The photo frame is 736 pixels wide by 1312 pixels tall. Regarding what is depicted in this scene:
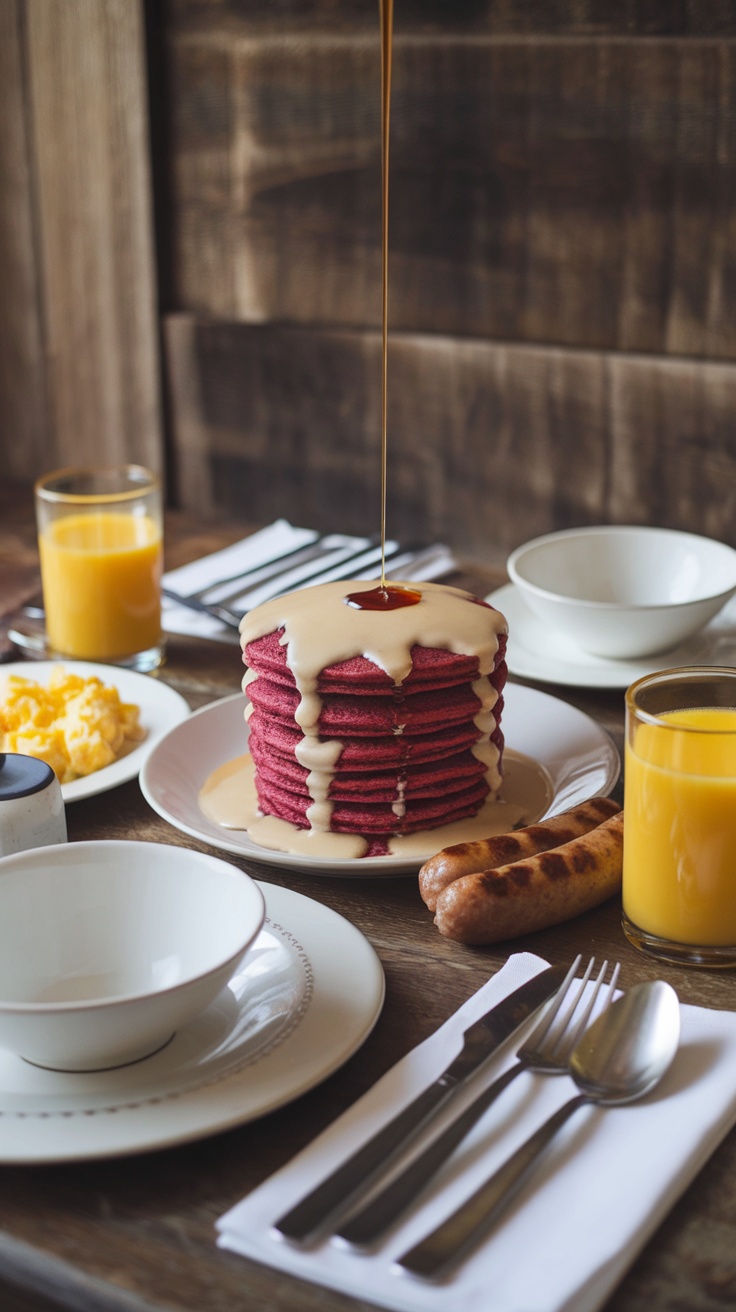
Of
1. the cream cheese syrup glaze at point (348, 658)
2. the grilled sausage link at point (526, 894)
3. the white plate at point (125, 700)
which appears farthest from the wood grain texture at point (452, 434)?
the grilled sausage link at point (526, 894)

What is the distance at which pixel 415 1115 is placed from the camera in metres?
0.75

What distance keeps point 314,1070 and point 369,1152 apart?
77mm

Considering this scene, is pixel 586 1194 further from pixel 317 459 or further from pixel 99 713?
pixel 317 459

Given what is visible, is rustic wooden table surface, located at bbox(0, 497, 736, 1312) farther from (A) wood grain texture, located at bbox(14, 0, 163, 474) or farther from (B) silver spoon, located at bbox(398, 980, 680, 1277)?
→ (A) wood grain texture, located at bbox(14, 0, 163, 474)

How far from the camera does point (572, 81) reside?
2174 mm

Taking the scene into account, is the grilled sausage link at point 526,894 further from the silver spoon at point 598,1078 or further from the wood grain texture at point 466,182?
the wood grain texture at point 466,182

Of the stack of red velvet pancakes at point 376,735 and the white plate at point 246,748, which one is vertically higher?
the stack of red velvet pancakes at point 376,735

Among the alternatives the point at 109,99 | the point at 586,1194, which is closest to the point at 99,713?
the point at 586,1194

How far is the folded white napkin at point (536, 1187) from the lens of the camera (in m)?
0.64

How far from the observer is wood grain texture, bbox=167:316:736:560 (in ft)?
7.39

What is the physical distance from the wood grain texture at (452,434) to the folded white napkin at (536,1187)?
61.7 inches

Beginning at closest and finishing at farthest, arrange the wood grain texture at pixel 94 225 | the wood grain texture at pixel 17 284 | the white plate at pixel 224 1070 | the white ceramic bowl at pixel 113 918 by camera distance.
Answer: the white plate at pixel 224 1070
the white ceramic bowl at pixel 113 918
the wood grain texture at pixel 94 225
the wood grain texture at pixel 17 284

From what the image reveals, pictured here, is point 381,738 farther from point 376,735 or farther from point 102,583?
point 102,583

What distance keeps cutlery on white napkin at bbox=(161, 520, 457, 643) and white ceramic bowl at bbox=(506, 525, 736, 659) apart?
0.83 ft
